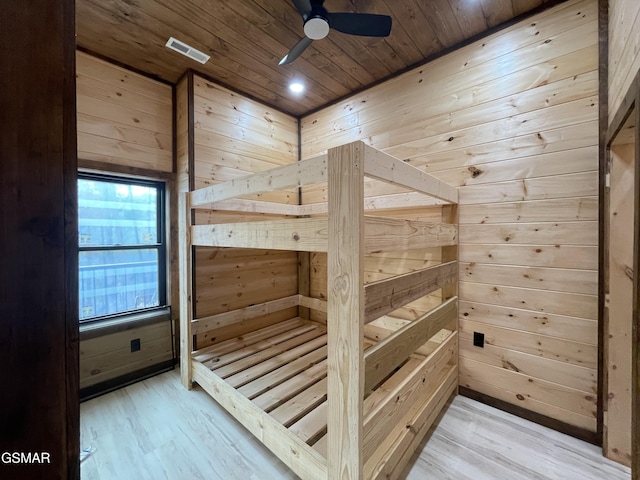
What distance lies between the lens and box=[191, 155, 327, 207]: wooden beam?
113cm

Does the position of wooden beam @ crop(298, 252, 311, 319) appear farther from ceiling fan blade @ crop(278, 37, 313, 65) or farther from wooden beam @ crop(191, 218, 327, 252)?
ceiling fan blade @ crop(278, 37, 313, 65)

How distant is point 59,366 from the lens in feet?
1.61

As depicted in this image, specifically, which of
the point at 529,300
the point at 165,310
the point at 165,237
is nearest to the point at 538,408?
the point at 529,300

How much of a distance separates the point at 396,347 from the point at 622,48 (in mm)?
1760

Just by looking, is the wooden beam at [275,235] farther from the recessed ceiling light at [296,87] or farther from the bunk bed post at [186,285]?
the recessed ceiling light at [296,87]

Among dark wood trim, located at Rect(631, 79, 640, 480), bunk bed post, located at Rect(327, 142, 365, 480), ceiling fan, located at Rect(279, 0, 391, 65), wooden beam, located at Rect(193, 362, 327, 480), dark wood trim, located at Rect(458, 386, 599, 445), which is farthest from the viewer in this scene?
dark wood trim, located at Rect(458, 386, 599, 445)

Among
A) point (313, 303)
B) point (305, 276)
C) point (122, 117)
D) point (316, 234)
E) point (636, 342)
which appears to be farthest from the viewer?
point (305, 276)

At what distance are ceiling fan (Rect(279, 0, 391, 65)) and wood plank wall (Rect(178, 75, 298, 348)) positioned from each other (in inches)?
50.3

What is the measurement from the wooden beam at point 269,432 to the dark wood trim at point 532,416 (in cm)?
138

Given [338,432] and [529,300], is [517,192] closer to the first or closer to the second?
[529,300]

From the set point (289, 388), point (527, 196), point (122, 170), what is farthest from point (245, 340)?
point (527, 196)

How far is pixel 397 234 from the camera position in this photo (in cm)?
121

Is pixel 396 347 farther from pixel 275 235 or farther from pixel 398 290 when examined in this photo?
pixel 275 235

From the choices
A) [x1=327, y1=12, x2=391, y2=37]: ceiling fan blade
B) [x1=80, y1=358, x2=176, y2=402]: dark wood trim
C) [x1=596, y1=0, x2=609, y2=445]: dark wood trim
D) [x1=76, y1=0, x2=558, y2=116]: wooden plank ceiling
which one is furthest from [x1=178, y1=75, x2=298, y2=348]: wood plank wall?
[x1=596, y1=0, x2=609, y2=445]: dark wood trim
